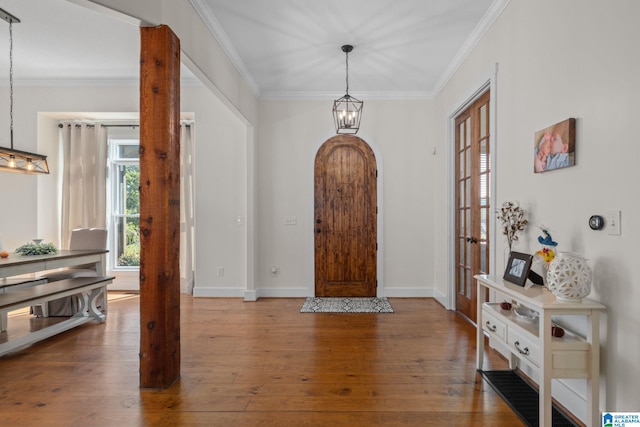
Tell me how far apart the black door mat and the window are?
495cm

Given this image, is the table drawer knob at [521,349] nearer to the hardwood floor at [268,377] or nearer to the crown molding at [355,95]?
the hardwood floor at [268,377]

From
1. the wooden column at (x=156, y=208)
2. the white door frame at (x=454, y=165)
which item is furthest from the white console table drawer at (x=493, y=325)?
the wooden column at (x=156, y=208)

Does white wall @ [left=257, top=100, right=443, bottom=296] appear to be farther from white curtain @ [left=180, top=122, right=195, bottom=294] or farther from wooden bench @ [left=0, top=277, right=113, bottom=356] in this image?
wooden bench @ [left=0, top=277, right=113, bottom=356]

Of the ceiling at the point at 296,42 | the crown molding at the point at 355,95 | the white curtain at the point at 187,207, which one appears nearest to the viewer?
the ceiling at the point at 296,42

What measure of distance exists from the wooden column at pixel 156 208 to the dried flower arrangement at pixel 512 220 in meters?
2.42

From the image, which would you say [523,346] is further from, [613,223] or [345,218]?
[345,218]

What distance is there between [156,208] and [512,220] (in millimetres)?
2538

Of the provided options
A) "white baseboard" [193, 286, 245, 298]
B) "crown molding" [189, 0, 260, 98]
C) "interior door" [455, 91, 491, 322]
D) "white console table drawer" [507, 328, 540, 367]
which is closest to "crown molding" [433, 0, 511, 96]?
"interior door" [455, 91, 491, 322]

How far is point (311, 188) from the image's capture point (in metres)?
4.98

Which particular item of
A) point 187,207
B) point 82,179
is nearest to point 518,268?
point 187,207

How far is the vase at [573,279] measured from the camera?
176 cm

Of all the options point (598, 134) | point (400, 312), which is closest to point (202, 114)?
point (400, 312)

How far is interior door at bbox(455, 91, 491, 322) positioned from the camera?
3383 millimetres

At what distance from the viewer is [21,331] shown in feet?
11.6
